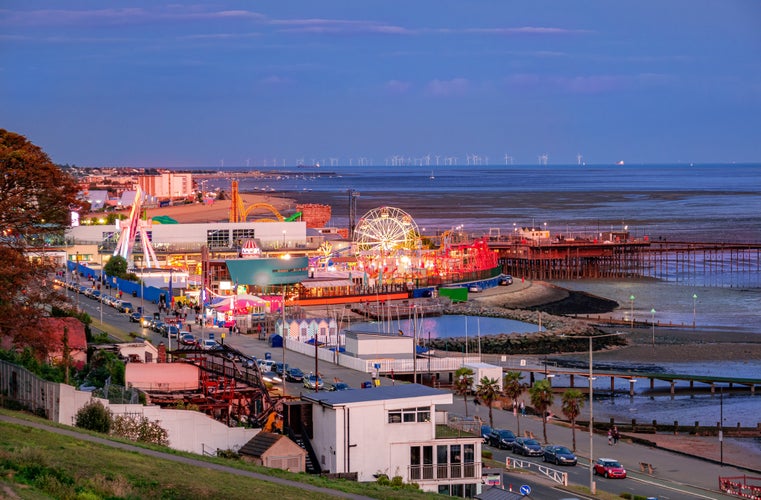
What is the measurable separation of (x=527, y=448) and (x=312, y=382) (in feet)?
35.6

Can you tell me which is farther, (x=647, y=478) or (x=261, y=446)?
(x=647, y=478)

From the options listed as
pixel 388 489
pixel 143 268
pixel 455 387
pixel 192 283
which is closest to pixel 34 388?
pixel 388 489

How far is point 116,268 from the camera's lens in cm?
8656

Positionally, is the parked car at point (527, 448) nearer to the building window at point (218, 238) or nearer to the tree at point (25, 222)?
the tree at point (25, 222)

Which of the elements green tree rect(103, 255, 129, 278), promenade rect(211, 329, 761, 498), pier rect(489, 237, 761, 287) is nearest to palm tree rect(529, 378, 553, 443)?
promenade rect(211, 329, 761, 498)

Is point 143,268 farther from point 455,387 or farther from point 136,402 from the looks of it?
point 136,402

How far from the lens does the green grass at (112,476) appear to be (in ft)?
68.3

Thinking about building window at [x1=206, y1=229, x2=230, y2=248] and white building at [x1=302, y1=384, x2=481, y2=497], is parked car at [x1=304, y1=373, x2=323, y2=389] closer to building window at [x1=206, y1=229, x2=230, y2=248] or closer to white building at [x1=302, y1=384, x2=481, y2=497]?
white building at [x1=302, y1=384, x2=481, y2=497]

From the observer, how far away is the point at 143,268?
9288 centimetres

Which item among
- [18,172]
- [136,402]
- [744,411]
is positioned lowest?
[744,411]

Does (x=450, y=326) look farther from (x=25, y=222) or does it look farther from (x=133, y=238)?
(x=25, y=222)

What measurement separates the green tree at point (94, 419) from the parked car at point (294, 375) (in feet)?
63.1

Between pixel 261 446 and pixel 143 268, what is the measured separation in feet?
208

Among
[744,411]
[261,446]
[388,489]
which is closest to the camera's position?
[388,489]
